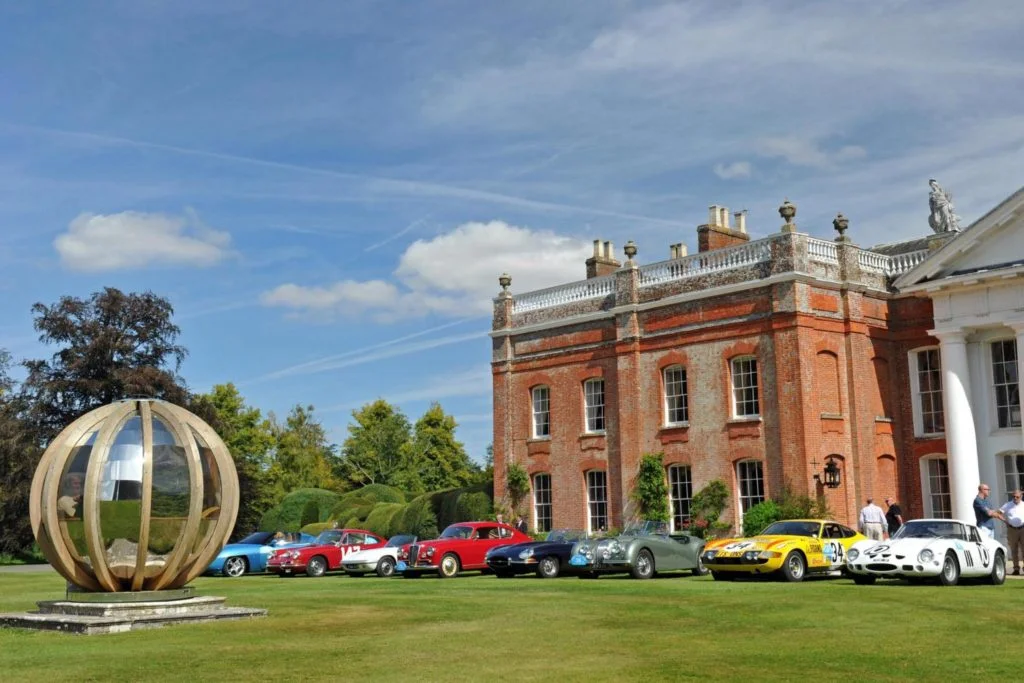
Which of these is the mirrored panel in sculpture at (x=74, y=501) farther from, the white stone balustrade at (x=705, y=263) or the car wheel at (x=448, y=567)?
the white stone balustrade at (x=705, y=263)

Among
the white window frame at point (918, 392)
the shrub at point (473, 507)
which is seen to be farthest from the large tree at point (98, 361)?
the white window frame at point (918, 392)

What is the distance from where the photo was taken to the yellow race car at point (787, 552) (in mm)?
21281

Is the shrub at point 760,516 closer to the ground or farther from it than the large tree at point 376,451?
closer to the ground

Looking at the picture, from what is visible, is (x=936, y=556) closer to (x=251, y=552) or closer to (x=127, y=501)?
(x=127, y=501)

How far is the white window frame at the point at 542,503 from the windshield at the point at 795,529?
15.8 metres

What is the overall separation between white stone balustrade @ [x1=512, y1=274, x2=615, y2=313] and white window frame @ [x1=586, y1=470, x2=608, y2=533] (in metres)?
5.77

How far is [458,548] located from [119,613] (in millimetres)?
12635

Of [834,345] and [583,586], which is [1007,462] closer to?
[834,345]

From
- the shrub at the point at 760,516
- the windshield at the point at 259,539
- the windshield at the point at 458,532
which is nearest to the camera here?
the windshield at the point at 458,532

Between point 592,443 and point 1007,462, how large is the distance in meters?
12.3

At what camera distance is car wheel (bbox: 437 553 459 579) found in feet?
87.1

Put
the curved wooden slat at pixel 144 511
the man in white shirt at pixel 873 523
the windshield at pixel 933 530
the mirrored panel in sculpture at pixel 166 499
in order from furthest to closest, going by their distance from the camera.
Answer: the man in white shirt at pixel 873 523 < the windshield at pixel 933 530 < the mirrored panel in sculpture at pixel 166 499 < the curved wooden slat at pixel 144 511

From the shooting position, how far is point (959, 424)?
30922mm

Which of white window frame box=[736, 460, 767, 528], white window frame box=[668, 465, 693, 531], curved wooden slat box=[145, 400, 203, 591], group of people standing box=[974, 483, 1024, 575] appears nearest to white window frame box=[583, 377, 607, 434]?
white window frame box=[668, 465, 693, 531]
